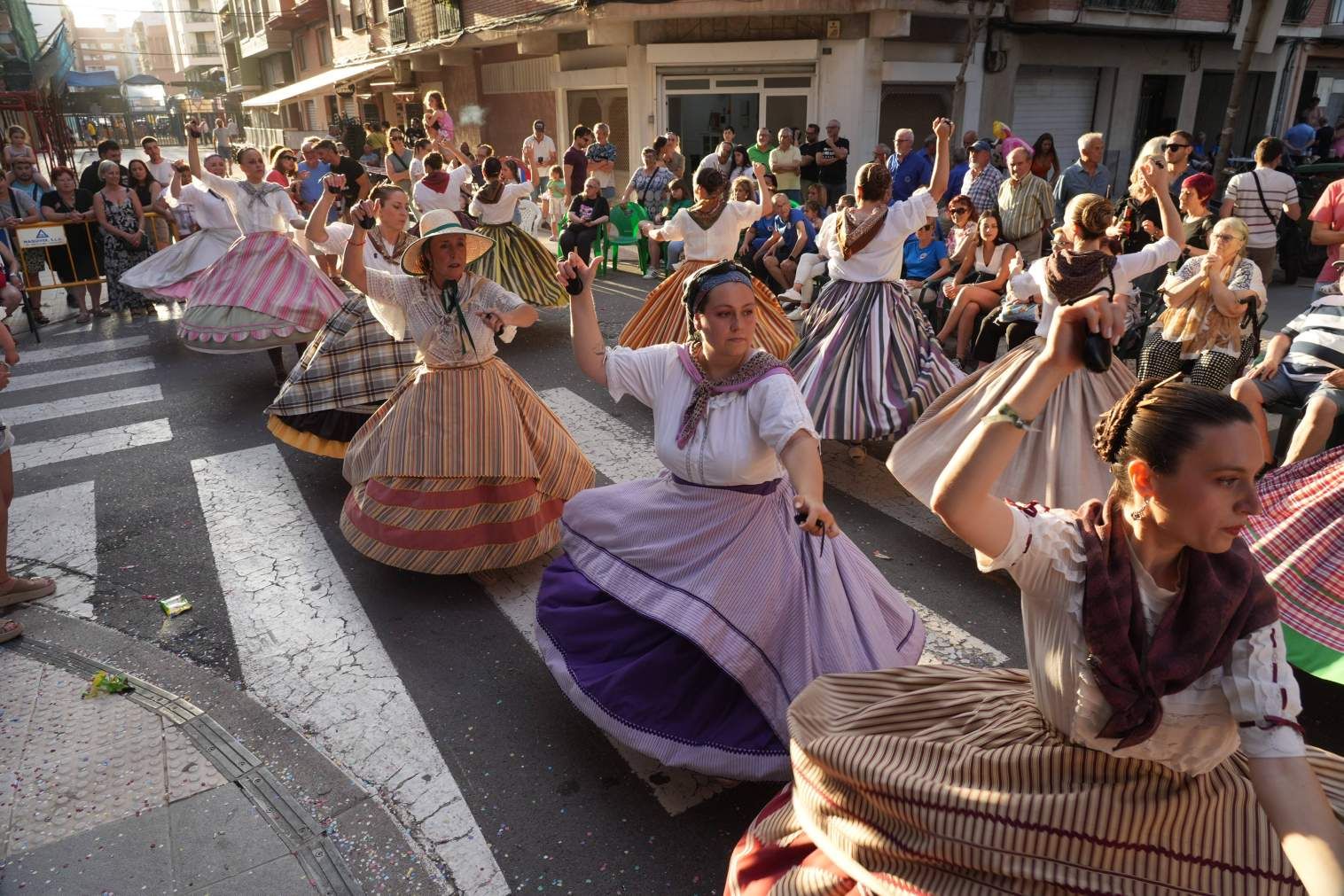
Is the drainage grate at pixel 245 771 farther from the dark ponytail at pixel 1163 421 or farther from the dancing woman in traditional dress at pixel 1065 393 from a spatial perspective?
the dancing woman in traditional dress at pixel 1065 393

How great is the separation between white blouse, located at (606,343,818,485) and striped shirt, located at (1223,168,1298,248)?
8483 millimetres

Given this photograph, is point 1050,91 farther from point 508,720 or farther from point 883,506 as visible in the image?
point 508,720

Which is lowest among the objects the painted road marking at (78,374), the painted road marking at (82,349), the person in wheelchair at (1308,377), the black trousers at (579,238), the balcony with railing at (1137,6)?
the painted road marking at (82,349)

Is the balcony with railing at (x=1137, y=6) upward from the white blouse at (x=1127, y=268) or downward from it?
upward

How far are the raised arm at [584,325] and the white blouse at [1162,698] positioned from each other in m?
2.10

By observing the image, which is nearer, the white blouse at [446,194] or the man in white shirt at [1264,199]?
the man in white shirt at [1264,199]

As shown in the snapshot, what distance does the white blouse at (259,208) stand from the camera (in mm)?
8594

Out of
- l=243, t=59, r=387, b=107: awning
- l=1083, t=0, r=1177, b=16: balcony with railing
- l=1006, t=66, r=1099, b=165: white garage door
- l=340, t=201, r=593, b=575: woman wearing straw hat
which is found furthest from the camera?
l=243, t=59, r=387, b=107: awning

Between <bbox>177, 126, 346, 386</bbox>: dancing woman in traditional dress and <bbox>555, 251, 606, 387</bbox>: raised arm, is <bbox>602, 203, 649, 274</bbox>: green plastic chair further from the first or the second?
<bbox>555, 251, 606, 387</bbox>: raised arm

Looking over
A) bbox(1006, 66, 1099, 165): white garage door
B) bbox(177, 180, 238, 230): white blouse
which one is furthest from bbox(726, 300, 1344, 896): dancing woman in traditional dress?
bbox(1006, 66, 1099, 165): white garage door

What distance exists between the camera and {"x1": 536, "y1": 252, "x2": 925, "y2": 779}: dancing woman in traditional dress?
10.4 feet

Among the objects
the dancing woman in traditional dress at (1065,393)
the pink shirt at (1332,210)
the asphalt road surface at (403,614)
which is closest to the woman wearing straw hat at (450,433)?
the asphalt road surface at (403,614)

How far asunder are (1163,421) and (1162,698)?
1.88 feet

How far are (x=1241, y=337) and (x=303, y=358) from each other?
21.0ft
